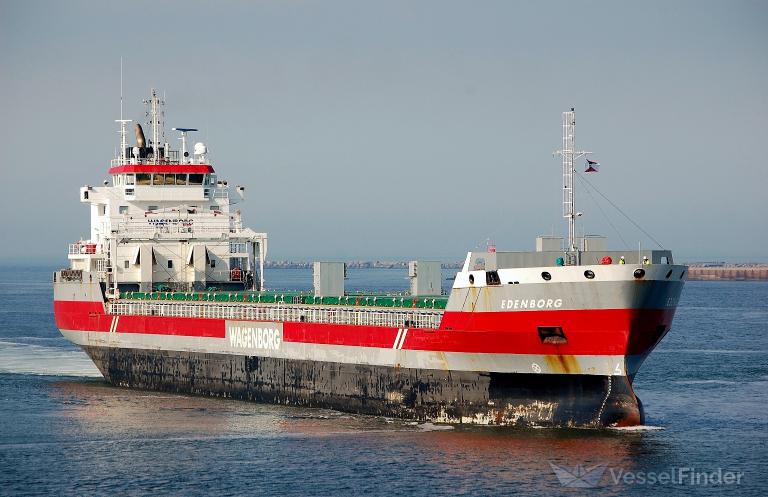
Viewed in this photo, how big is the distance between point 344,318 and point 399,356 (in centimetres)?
334

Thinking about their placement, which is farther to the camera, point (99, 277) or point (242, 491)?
point (99, 277)

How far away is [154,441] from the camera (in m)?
33.9

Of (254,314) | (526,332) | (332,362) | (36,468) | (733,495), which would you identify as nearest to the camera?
(733,495)

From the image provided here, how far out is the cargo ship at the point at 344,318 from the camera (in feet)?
107

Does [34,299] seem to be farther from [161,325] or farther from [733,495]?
[733,495]

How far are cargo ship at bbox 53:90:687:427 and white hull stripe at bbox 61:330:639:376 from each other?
52mm

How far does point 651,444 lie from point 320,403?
469 inches

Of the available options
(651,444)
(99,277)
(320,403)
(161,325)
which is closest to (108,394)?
(161,325)

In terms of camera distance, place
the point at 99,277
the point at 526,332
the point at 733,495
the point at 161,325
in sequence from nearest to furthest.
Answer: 1. the point at 733,495
2. the point at 526,332
3. the point at 161,325
4. the point at 99,277

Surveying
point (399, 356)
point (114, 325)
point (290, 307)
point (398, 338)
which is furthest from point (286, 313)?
point (114, 325)

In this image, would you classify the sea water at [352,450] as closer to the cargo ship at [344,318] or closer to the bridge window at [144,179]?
the cargo ship at [344,318]

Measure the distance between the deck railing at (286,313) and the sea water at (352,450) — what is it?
3.05 meters

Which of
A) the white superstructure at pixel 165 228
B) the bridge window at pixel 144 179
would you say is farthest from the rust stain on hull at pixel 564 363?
the bridge window at pixel 144 179

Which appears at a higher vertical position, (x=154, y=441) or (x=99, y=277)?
(x=99, y=277)
